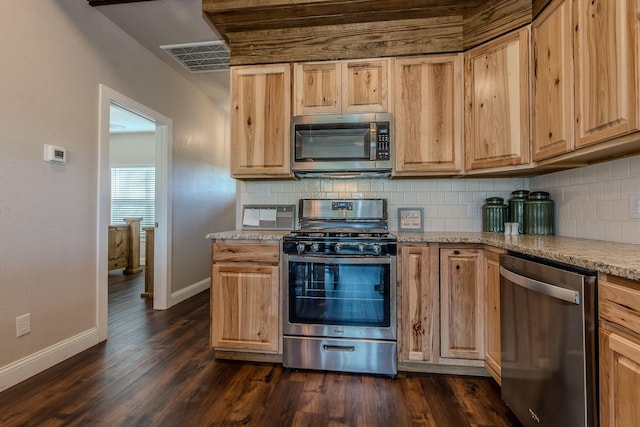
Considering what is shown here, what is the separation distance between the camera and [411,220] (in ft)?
8.64

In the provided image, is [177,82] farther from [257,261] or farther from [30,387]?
[30,387]

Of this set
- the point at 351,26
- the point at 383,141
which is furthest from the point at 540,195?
the point at 351,26

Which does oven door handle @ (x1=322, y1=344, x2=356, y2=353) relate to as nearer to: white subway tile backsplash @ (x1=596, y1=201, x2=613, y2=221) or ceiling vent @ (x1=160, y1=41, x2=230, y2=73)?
white subway tile backsplash @ (x1=596, y1=201, x2=613, y2=221)

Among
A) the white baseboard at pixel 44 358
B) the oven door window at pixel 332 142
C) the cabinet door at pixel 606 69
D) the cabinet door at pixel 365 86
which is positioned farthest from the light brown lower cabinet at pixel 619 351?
the white baseboard at pixel 44 358

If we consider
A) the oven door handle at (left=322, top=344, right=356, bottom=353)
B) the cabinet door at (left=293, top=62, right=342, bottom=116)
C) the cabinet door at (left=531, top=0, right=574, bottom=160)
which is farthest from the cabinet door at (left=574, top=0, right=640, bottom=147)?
the oven door handle at (left=322, top=344, right=356, bottom=353)

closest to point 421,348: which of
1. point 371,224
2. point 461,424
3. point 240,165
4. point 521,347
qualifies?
point 461,424

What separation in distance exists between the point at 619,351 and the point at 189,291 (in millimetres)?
4015

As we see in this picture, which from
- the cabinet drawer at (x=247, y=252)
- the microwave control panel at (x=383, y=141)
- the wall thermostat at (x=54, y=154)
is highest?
the microwave control panel at (x=383, y=141)

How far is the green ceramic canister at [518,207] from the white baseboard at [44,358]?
11.0ft

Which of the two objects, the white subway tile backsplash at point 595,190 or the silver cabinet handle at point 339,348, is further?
the silver cabinet handle at point 339,348

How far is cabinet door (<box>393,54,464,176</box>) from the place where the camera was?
236 cm

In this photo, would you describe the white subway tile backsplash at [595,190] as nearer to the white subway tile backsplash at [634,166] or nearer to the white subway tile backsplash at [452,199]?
the white subway tile backsplash at [634,166]

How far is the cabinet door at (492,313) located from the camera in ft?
6.12

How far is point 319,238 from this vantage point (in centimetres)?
216
